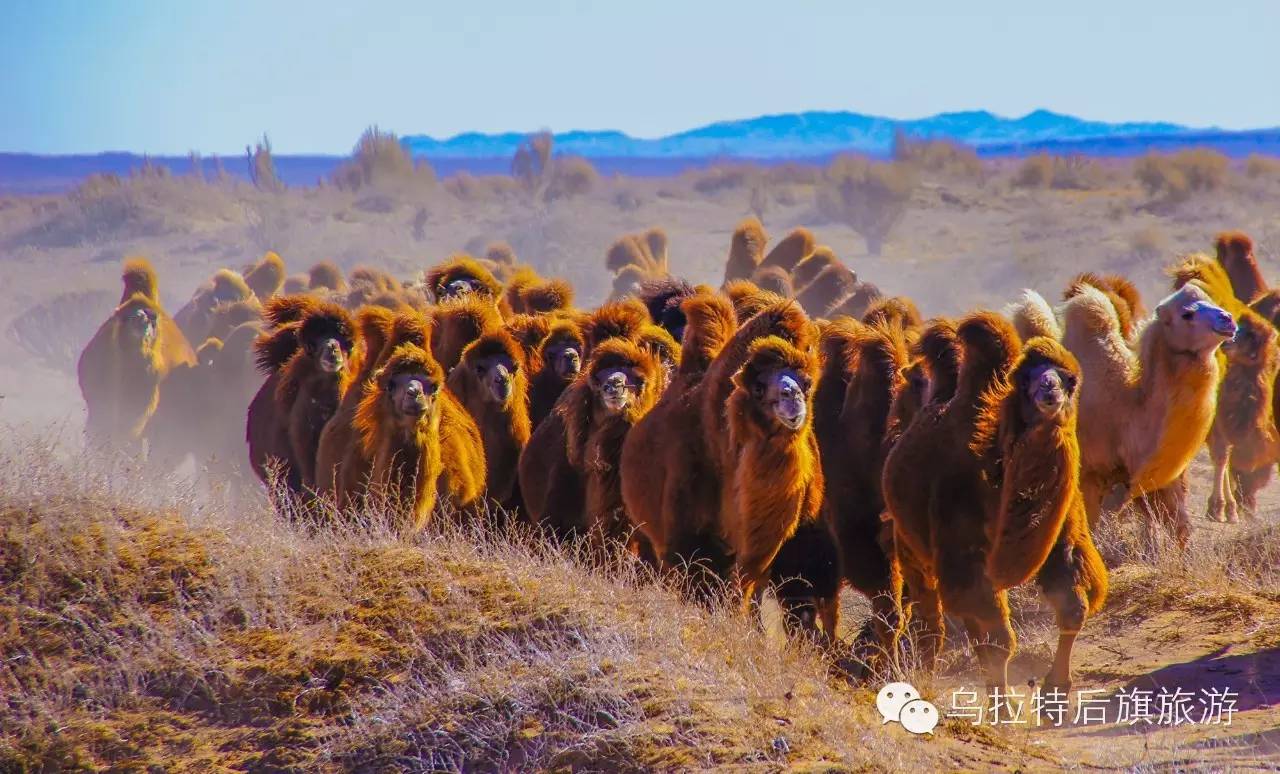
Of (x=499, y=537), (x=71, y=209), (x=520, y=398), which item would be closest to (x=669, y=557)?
(x=499, y=537)

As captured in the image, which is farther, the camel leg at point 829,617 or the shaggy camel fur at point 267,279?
the shaggy camel fur at point 267,279

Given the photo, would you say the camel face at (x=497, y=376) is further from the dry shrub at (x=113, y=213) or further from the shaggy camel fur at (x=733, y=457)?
the dry shrub at (x=113, y=213)

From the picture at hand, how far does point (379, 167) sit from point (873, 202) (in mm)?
24352

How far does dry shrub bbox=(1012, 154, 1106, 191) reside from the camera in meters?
62.3

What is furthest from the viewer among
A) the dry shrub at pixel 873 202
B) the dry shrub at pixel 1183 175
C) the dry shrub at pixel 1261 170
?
the dry shrub at pixel 1261 170

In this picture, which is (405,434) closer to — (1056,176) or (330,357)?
(330,357)

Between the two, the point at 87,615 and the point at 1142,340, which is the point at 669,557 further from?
the point at 1142,340

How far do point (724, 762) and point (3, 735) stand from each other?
3.25 m

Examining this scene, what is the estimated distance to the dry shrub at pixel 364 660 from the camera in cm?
692

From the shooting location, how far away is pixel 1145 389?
408 inches

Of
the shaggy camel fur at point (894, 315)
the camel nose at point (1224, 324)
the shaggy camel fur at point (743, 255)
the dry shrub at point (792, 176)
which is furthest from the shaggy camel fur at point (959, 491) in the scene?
the dry shrub at point (792, 176)

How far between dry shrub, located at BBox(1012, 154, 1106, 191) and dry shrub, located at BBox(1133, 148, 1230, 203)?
582cm

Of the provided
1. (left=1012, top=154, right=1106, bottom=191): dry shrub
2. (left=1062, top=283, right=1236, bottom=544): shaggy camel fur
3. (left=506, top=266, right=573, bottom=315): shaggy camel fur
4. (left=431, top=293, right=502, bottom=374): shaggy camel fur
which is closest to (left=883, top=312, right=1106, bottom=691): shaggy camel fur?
(left=1062, top=283, right=1236, bottom=544): shaggy camel fur

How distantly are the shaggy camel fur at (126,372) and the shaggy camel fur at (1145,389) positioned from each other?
1032 centimetres
